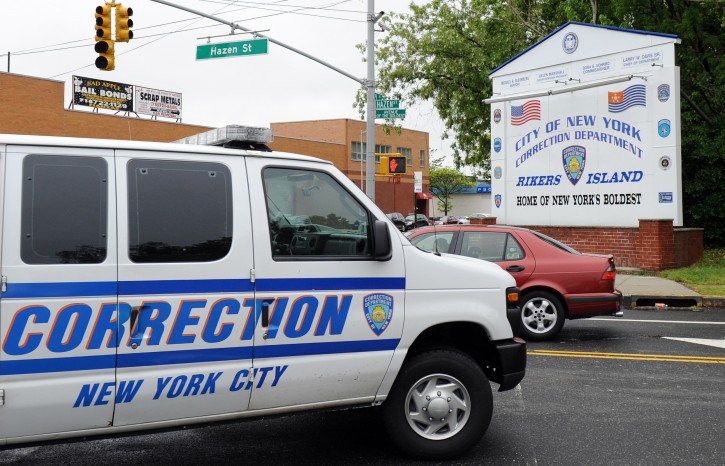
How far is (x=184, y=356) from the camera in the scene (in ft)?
13.5

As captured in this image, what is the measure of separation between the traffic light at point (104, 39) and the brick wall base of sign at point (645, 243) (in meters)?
8.98

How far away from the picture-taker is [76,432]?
3904 millimetres

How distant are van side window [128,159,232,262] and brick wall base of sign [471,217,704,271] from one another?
42.6ft

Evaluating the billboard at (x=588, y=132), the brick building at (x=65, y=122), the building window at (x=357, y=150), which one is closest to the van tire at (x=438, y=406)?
the billboard at (x=588, y=132)

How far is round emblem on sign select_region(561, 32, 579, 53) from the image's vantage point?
64.4 feet

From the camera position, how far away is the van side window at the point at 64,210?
3818 millimetres

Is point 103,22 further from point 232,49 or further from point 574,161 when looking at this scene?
point 574,161

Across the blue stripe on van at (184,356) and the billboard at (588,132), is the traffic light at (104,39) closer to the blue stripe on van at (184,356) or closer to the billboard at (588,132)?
the billboard at (588,132)

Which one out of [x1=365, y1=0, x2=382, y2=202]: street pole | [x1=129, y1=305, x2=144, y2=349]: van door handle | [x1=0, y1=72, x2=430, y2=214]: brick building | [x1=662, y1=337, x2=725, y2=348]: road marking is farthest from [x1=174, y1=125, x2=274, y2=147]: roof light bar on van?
[x1=0, y1=72, x2=430, y2=214]: brick building

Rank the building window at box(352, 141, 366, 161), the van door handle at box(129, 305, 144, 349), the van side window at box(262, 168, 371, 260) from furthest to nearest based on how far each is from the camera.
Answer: the building window at box(352, 141, 366, 161), the van side window at box(262, 168, 371, 260), the van door handle at box(129, 305, 144, 349)

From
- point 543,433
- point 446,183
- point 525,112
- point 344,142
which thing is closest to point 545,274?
point 543,433

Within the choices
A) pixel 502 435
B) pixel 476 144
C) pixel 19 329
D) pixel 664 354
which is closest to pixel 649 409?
pixel 502 435

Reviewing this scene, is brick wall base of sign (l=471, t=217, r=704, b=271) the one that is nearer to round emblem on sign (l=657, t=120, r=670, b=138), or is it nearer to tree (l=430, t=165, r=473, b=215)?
round emblem on sign (l=657, t=120, r=670, b=138)

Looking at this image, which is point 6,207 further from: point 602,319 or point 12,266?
point 602,319
